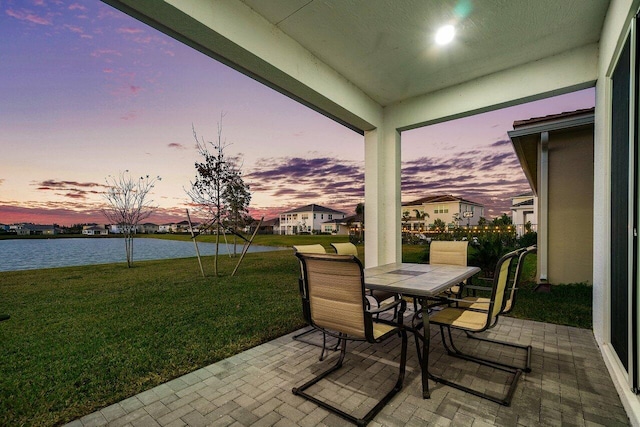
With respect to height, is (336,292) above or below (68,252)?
above

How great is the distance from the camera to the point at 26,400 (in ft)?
6.38

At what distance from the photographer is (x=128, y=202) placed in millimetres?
9656

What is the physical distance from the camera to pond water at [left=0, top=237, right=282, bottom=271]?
29.0 feet

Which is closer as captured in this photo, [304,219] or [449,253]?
[449,253]

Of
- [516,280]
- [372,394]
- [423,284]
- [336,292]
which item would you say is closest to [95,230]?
[336,292]

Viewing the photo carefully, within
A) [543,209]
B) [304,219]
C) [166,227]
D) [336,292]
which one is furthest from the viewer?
[304,219]

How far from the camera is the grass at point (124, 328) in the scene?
2.08 metres

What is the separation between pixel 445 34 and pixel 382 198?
7.75 feet

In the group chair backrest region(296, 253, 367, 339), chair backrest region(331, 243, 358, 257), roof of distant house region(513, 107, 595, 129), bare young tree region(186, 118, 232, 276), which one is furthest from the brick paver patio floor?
bare young tree region(186, 118, 232, 276)

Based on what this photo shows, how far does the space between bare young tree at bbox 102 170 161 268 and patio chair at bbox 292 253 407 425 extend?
941 cm

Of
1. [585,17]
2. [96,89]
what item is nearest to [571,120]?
[585,17]

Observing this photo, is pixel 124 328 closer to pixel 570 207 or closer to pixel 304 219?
pixel 570 207

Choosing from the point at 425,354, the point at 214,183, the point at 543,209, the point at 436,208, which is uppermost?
the point at 214,183

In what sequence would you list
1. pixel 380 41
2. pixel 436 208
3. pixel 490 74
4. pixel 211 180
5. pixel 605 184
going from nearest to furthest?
pixel 605 184
pixel 380 41
pixel 490 74
pixel 211 180
pixel 436 208
